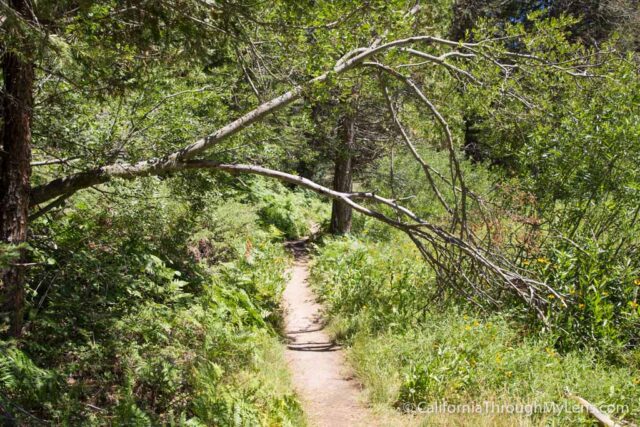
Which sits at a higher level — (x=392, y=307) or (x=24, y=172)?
(x=24, y=172)

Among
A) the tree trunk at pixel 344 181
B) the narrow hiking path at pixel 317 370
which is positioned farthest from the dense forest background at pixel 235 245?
the tree trunk at pixel 344 181

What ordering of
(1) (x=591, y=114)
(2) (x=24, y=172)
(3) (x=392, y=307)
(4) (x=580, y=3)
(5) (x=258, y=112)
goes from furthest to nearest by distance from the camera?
(4) (x=580, y=3) → (3) (x=392, y=307) → (1) (x=591, y=114) → (5) (x=258, y=112) → (2) (x=24, y=172)

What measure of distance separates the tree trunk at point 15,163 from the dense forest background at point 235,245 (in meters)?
0.02

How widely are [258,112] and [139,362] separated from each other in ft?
8.48

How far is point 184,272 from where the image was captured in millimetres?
6801

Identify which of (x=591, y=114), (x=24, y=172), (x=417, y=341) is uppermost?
(x=591, y=114)

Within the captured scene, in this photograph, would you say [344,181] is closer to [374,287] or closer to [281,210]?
[281,210]

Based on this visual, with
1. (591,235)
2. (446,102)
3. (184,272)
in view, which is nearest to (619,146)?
(591,235)

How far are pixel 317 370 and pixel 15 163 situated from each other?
14.6 ft

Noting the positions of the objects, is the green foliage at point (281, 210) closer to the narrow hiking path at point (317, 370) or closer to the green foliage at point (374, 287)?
the green foliage at point (374, 287)

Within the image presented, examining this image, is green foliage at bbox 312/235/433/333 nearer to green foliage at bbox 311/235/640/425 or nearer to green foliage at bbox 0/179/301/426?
green foliage at bbox 311/235/640/425

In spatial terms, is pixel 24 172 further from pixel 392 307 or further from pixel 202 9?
pixel 392 307

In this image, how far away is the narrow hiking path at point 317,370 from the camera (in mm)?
5500

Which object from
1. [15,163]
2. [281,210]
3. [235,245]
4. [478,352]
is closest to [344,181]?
[281,210]
